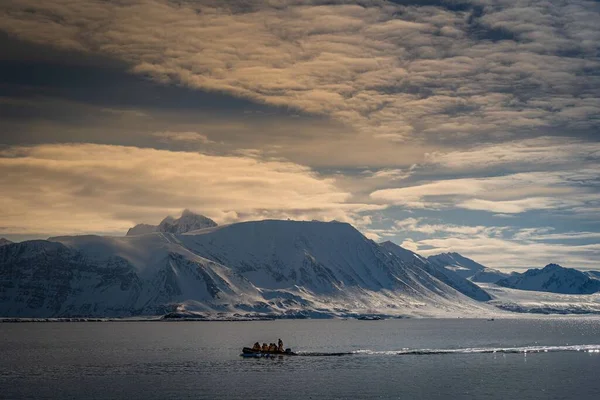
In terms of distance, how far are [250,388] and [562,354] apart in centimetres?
10807

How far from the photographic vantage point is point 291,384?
402 feet

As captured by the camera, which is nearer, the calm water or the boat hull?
the calm water

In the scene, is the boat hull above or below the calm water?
above

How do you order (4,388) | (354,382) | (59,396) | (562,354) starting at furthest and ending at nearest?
1. (562,354)
2. (354,382)
3. (4,388)
4. (59,396)

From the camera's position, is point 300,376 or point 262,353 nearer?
point 300,376

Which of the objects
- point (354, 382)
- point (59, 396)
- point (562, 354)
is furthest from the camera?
point (562, 354)

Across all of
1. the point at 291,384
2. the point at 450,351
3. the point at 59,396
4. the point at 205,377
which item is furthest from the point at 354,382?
the point at 450,351

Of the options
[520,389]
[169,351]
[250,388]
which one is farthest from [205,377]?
[169,351]

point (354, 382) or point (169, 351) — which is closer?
point (354, 382)

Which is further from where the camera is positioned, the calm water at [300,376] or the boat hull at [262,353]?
the boat hull at [262,353]

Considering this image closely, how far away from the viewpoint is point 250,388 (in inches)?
4599

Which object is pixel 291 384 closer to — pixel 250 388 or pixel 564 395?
pixel 250 388

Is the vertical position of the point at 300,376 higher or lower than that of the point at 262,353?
lower

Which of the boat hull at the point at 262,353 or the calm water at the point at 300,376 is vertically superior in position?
the boat hull at the point at 262,353
